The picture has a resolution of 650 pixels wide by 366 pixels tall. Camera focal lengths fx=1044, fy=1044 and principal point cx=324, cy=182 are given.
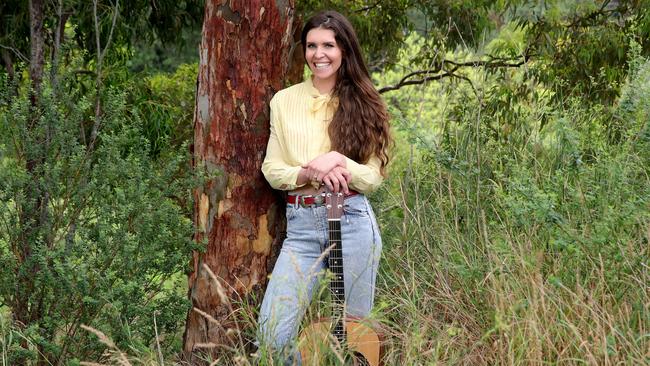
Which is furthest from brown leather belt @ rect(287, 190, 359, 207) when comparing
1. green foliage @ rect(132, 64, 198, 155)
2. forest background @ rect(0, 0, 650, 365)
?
green foliage @ rect(132, 64, 198, 155)

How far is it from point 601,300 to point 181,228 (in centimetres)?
199

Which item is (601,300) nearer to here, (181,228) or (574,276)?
(574,276)

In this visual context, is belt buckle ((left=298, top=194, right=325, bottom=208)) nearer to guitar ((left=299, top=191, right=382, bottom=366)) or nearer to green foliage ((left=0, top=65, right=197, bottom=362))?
guitar ((left=299, top=191, right=382, bottom=366))

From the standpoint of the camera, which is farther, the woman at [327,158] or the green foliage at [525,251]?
the woman at [327,158]

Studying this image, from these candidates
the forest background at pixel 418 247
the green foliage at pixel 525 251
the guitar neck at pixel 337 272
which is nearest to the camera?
the green foliage at pixel 525 251

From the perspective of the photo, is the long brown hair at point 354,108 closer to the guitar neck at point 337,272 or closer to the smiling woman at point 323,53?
the smiling woman at point 323,53

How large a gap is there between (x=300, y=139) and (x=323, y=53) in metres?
0.43

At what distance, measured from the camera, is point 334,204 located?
15.4ft

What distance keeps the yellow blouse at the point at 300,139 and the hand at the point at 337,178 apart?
0.05 m

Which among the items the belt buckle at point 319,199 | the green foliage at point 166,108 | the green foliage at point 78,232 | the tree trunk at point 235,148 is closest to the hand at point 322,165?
the belt buckle at point 319,199

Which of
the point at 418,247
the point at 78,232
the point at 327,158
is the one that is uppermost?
the point at 327,158

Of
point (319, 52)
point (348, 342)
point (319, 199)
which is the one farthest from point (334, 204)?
point (319, 52)

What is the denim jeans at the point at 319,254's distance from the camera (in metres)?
4.65

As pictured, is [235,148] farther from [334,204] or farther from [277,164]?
[334,204]
